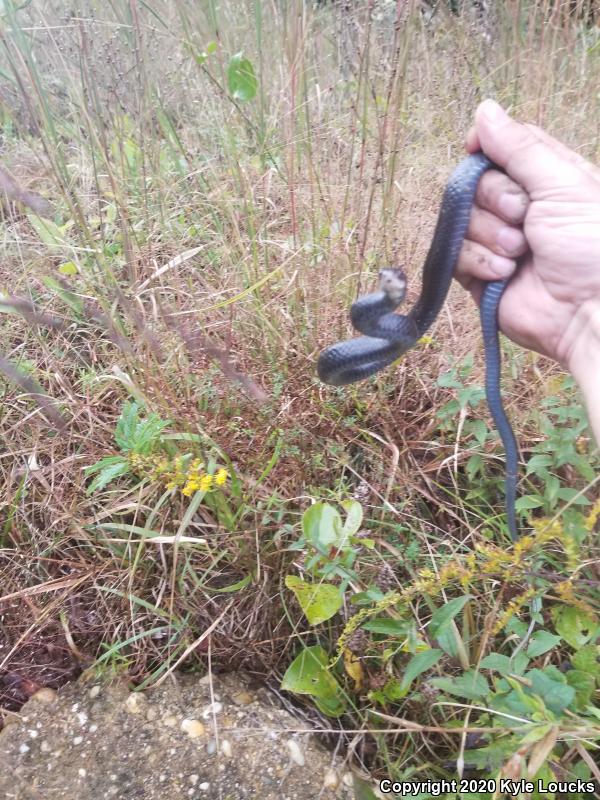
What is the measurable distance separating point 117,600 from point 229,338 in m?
0.91

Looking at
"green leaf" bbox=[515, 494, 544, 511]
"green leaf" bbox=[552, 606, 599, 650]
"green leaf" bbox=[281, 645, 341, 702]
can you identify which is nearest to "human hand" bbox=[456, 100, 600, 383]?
"green leaf" bbox=[515, 494, 544, 511]

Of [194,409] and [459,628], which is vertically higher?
[194,409]

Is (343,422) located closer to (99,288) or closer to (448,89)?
(99,288)

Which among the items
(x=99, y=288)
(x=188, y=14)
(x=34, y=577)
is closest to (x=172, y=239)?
(x=99, y=288)

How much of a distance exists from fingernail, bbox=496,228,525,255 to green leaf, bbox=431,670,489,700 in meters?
1.07

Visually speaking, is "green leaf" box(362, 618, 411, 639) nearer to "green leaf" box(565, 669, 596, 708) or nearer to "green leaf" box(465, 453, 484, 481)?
"green leaf" box(565, 669, 596, 708)

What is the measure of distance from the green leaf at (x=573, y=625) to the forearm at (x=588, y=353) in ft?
1.66

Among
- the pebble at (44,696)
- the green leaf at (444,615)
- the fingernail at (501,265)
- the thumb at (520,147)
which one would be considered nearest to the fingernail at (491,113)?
the thumb at (520,147)

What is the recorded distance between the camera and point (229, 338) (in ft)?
6.73

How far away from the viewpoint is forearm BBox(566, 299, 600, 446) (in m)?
1.44

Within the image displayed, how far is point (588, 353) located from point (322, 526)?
2.60 feet

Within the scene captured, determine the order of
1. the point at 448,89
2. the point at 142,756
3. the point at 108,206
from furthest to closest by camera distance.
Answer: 1. the point at 448,89
2. the point at 108,206
3. the point at 142,756

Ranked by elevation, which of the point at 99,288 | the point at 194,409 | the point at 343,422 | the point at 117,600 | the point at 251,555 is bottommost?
the point at 117,600

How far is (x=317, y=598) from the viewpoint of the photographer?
1.51 metres
